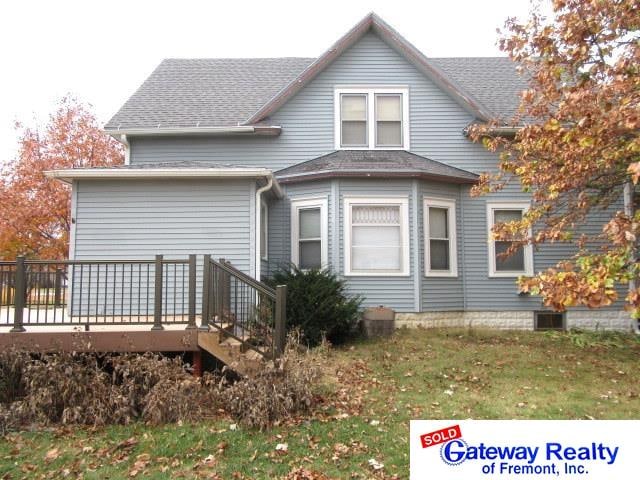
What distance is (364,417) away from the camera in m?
5.78

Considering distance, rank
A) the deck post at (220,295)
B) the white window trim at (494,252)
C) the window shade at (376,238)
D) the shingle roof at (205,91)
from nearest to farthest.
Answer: the deck post at (220,295)
the window shade at (376,238)
the white window trim at (494,252)
the shingle roof at (205,91)

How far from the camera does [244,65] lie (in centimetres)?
1544

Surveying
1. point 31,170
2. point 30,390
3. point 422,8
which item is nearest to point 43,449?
point 30,390

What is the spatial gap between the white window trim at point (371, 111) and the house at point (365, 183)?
0.03 metres

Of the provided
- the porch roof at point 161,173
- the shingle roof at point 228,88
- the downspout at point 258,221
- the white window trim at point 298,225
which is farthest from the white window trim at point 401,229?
the shingle roof at point 228,88

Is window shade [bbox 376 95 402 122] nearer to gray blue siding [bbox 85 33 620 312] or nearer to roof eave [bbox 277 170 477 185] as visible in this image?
gray blue siding [bbox 85 33 620 312]

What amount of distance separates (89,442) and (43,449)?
1.43 ft

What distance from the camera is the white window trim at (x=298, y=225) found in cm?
1088

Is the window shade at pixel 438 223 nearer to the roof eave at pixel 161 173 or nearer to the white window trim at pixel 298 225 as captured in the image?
the white window trim at pixel 298 225

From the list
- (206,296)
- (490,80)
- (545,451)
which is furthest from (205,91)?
(545,451)

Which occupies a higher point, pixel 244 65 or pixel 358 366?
pixel 244 65

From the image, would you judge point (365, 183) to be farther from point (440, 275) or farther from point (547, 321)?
point (547, 321)

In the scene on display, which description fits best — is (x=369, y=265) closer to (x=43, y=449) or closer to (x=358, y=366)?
(x=358, y=366)

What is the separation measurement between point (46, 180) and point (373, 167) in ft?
64.2
